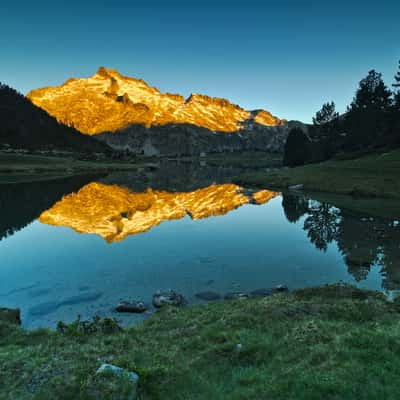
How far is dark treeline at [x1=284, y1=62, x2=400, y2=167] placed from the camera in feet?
356

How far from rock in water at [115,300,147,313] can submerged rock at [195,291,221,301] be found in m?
4.03

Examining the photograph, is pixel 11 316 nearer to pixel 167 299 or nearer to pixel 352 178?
pixel 167 299

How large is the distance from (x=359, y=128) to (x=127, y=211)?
99.5 m

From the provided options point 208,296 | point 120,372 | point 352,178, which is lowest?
point 208,296

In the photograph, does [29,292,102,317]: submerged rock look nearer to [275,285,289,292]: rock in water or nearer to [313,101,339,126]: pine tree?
[275,285,289,292]: rock in water

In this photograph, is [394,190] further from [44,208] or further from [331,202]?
[44,208]

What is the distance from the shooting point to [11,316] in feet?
57.9

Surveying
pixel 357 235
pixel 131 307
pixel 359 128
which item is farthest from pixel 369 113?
pixel 131 307

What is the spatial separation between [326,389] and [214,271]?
18200 mm

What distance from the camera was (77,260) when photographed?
29781mm

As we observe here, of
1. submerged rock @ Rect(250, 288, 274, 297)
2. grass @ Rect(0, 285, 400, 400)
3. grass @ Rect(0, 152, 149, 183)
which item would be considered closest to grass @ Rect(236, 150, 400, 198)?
submerged rock @ Rect(250, 288, 274, 297)

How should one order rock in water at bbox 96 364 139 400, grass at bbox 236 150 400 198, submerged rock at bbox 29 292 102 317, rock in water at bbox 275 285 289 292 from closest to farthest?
rock in water at bbox 96 364 139 400 → submerged rock at bbox 29 292 102 317 → rock in water at bbox 275 285 289 292 → grass at bbox 236 150 400 198

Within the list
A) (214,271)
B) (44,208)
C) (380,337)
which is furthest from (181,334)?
(44,208)

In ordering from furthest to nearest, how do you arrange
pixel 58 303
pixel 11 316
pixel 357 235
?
pixel 357 235 → pixel 58 303 → pixel 11 316
